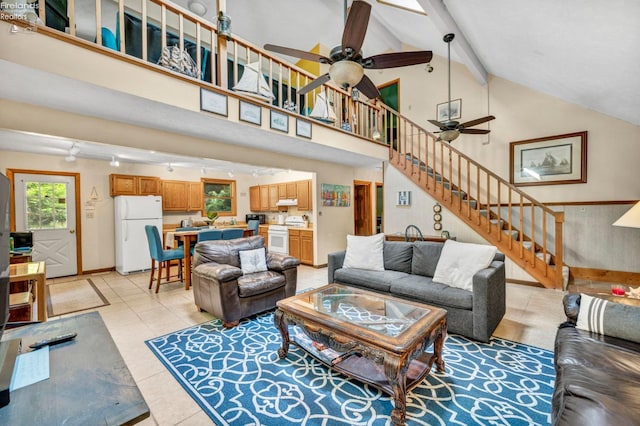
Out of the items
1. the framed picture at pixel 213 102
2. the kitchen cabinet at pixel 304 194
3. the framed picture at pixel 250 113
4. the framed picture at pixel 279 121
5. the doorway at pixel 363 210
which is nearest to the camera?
the framed picture at pixel 213 102

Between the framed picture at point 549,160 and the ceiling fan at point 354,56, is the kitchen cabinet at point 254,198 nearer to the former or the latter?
the ceiling fan at point 354,56

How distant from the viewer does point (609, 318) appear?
1.66 m

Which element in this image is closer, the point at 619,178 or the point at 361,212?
the point at 619,178

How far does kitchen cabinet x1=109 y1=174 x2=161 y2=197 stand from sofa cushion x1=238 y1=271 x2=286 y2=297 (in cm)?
414

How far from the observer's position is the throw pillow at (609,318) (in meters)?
1.59

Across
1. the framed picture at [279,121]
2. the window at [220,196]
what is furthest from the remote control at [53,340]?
the window at [220,196]

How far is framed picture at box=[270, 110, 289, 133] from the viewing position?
359 centimetres

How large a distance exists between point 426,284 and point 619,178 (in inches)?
164

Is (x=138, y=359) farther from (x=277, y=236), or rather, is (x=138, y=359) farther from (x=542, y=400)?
(x=277, y=236)

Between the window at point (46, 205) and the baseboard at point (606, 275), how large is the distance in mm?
9175

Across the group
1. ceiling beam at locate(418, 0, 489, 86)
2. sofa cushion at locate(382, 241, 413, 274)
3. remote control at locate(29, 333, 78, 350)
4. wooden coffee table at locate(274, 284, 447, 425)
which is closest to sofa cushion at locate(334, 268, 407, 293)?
sofa cushion at locate(382, 241, 413, 274)

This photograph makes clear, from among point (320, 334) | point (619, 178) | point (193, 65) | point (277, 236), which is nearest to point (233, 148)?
point (193, 65)

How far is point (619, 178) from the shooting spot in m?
4.38

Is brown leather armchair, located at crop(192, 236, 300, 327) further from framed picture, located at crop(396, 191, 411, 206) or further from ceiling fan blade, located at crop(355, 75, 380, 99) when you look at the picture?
framed picture, located at crop(396, 191, 411, 206)
